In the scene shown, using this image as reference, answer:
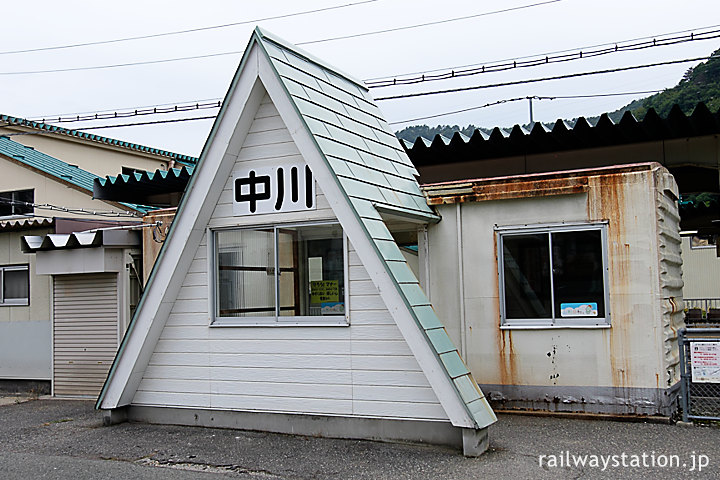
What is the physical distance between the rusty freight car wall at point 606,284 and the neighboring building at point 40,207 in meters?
7.69

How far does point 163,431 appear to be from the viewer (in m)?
9.25

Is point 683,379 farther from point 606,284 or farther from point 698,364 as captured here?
point 606,284

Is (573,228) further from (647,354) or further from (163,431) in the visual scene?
(163,431)

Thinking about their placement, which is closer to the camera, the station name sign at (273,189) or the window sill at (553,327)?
the station name sign at (273,189)

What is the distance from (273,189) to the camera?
927cm

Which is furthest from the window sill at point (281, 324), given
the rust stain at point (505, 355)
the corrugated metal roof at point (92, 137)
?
the corrugated metal roof at point (92, 137)

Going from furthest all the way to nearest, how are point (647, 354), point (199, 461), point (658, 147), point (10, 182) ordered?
point (10, 182) < point (658, 147) < point (647, 354) < point (199, 461)

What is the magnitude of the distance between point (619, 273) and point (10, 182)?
1695 cm

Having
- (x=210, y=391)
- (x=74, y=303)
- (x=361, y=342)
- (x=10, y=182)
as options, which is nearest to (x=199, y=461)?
(x=210, y=391)

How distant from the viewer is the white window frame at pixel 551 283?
932 centimetres

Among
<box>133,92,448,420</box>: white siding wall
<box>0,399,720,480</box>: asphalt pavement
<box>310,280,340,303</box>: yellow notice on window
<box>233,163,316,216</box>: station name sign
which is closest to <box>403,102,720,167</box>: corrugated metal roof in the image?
<box>233,163,316,216</box>: station name sign

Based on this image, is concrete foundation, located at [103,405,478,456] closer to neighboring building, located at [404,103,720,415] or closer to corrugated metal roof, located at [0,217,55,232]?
neighboring building, located at [404,103,720,415]

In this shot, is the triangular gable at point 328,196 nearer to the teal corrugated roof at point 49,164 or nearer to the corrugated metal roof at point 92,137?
the teal corrugated roof at point 49,164

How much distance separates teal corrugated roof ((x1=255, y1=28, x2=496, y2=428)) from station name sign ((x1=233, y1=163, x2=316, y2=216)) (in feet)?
2.26
